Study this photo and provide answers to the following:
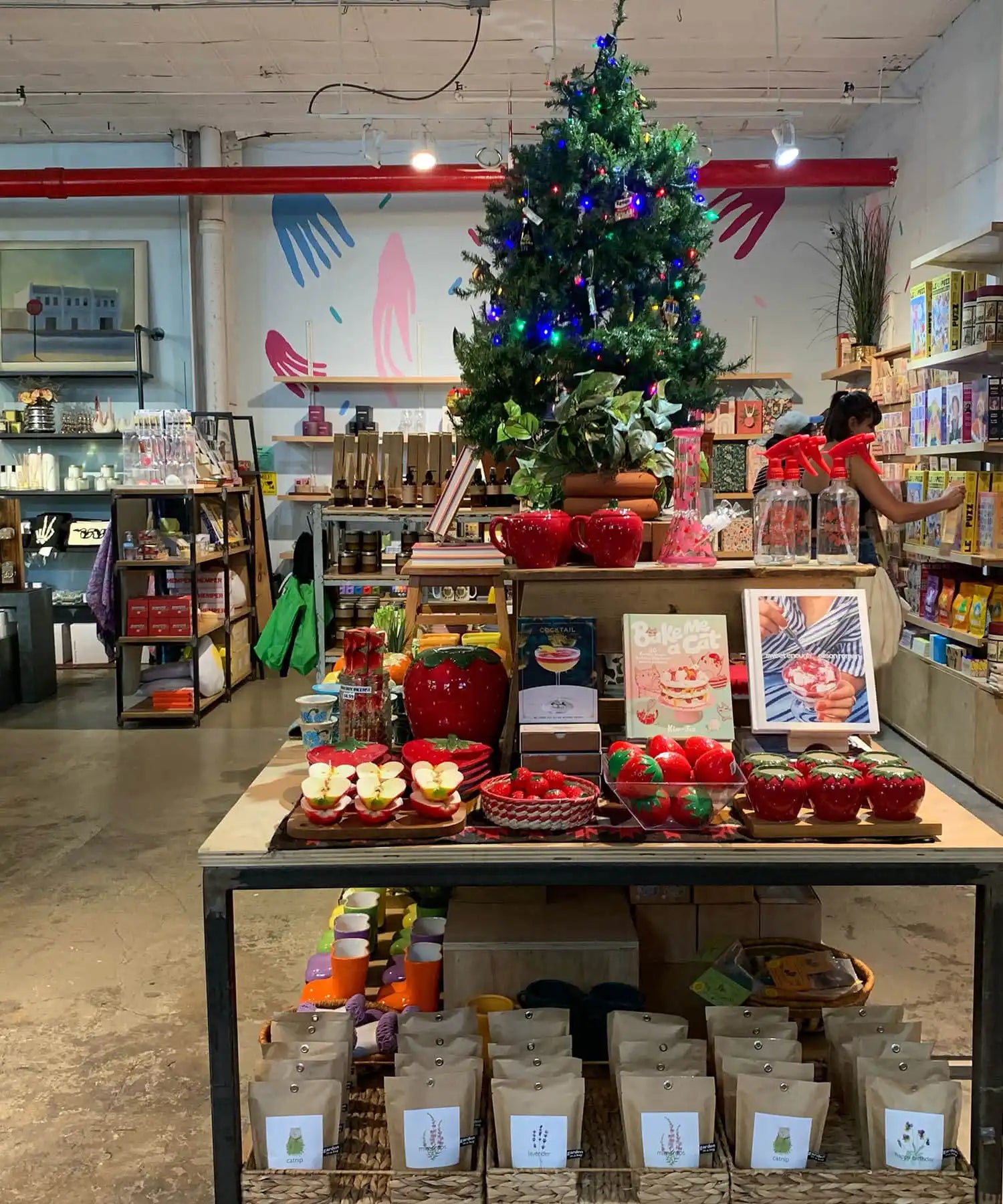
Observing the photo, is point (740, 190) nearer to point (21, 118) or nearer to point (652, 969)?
point (21, 118)

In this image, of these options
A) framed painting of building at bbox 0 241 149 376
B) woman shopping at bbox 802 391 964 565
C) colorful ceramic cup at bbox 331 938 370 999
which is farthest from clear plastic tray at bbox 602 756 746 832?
framed painting of building at bbox 0 241 149 376

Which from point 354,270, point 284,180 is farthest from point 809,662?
point 354,270

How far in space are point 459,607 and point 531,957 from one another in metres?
2.98

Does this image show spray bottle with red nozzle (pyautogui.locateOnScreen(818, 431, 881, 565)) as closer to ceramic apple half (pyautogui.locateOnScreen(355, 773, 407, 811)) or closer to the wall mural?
ceramic apple half (pyautogui.locateOnScreen(355, 773, 407, 811))

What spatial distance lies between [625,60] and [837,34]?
346 centimetres

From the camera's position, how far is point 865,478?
13.0 ft

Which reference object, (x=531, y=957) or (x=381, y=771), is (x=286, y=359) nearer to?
(x=531, y=957)

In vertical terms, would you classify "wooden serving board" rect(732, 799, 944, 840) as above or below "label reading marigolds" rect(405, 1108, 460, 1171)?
above

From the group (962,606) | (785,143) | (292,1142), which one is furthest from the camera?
(785,143)

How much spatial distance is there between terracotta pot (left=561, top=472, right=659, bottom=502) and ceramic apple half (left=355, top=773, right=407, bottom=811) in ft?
2.70

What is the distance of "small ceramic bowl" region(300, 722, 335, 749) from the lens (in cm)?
222

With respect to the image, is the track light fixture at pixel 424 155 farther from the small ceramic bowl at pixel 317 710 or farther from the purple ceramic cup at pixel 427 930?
the purple ceramic cup at pixel 427 930

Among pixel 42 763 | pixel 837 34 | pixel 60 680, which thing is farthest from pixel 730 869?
pixel 60 680

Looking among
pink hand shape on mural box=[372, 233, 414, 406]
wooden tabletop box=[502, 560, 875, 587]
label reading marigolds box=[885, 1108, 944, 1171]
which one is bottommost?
label reading marigolds box=[885, 1108, 944, 1171]
